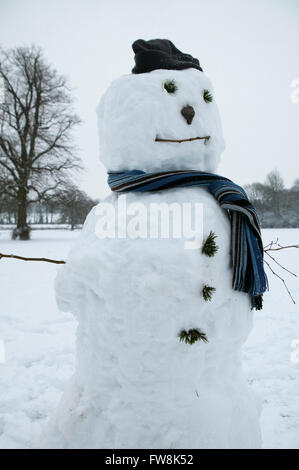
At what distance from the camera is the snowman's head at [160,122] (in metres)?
1.63

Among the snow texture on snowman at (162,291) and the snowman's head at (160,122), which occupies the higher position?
the snowman's head at (160,122)

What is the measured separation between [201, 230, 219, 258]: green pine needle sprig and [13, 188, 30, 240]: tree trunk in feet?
50.8

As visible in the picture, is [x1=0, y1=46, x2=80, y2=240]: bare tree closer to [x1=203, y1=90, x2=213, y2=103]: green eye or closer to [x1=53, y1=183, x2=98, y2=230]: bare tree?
[x1=53, y1=183, x2=98, y2=230]: bare tree

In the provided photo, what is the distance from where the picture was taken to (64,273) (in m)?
1.66

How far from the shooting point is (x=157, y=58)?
5.85 ft

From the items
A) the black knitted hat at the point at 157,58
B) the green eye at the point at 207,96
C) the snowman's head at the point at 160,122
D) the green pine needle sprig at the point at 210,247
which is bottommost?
the green pine needle sprig at the point at 210,247

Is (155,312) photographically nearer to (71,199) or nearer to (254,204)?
(71,199)

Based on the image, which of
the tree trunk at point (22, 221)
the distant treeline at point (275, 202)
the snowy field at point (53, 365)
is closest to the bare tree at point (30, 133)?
the tree trunk at point (22, 221)

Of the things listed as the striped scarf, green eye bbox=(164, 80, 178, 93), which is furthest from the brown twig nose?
the striped scarf

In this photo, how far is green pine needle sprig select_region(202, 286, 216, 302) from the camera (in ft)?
4.70

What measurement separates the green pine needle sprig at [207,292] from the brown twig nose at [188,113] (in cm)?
96

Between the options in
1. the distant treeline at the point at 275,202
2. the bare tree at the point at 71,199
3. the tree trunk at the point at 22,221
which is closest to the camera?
the tree trunk at the point at 22,221

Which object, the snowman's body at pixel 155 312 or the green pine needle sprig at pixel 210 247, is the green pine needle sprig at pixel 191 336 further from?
the green pine needle sprig at pixel 210 247

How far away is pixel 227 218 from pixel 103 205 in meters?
0.77
